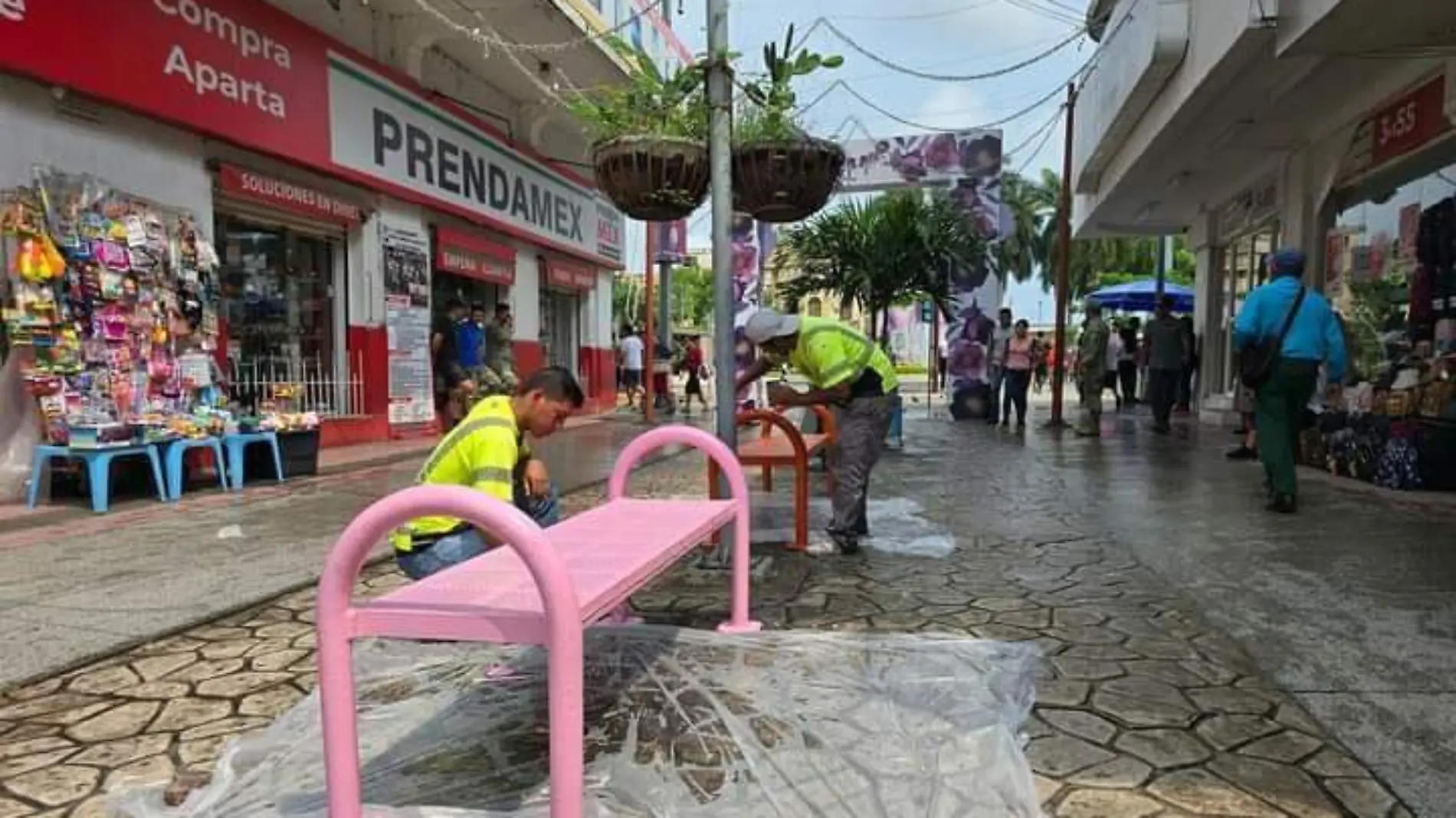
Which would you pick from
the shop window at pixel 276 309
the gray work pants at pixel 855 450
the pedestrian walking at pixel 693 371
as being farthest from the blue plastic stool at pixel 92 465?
the pedestrian walking at pixel 693 371

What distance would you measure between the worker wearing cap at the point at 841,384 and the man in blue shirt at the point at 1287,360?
257 centimetres

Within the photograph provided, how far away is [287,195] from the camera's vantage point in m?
9.41

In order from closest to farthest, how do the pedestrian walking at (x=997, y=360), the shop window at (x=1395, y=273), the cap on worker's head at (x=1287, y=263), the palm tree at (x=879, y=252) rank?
the cap on worker's head at (x=1287, y=263) < the shop window at (x=1395, y=273) < the palm tree at (x=879, y=252) < the pedestrian walking at (x=997, y=360)

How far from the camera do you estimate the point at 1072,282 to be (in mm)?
52844

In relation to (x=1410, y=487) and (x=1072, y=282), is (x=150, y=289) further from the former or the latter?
(x=1072, y=282)

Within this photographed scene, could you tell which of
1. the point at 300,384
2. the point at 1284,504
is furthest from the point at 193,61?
the point at 1284,504

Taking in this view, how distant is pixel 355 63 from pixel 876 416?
7.81m

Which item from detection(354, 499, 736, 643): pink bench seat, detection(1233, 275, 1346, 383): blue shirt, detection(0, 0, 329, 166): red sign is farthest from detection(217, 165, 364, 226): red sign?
detection(1233, 275, 1346, 383): blue shirt

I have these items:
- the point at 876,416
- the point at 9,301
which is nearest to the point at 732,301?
the point at 876,416

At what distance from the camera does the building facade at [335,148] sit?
7195 mm

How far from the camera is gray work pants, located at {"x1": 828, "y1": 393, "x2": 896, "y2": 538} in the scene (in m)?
5.09

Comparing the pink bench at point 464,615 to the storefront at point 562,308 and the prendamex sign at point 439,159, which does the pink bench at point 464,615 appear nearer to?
the prendamex sign at point 439,159

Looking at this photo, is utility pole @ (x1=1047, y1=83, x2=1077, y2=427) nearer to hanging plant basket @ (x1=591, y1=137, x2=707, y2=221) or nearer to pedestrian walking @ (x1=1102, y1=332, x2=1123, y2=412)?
pedestrian walking @ (x1=1102, y1=332, x2=1123, y2=412)

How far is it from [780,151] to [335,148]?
23.3 ft
